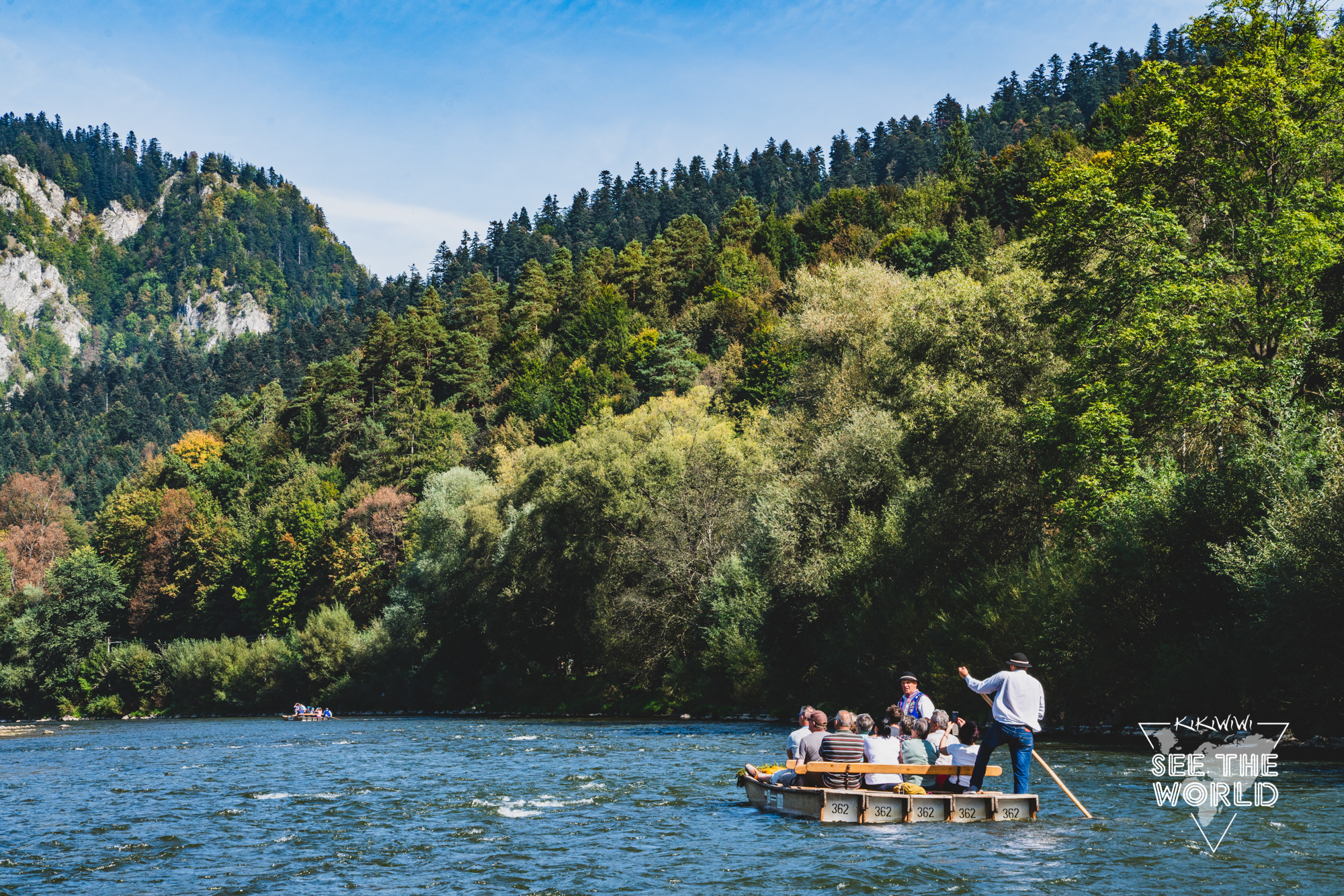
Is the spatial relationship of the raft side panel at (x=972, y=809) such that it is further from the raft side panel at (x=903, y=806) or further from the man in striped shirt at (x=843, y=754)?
the man in striped shirt at (x=843, y=754)

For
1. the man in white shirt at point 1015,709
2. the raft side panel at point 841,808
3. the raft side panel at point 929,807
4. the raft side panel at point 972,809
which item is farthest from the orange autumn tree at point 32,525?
the man in white shirt at point 1015,709

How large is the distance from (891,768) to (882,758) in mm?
630

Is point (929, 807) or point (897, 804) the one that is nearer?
point (929, 807)

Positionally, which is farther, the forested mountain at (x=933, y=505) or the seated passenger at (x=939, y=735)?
the forested mountain at (x=933, y=505)

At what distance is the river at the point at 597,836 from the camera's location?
58.5ft

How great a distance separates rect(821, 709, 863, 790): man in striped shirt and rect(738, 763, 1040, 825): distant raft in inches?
7.1

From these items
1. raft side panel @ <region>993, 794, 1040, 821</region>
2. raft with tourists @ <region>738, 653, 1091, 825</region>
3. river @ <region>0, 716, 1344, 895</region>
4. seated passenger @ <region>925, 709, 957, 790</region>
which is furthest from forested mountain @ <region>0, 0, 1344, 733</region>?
raft side panel @ <region>993, 794, 1040, 821</region>

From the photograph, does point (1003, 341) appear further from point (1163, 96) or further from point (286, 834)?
point (286, 834)

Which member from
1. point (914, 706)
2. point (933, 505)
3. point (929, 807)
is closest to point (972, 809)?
point (929, 807)

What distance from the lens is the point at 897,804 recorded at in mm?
21750

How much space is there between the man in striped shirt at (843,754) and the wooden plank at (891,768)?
0.37ft

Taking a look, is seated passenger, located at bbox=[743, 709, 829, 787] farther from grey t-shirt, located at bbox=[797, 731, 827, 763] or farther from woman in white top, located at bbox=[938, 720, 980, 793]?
woman in white top, located at bbox=[938, 720, 980, 793]

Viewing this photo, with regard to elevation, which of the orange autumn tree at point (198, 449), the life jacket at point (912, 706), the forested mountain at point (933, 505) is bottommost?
the life jacket at point (912, 706)

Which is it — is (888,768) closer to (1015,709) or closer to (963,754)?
(963,754)
